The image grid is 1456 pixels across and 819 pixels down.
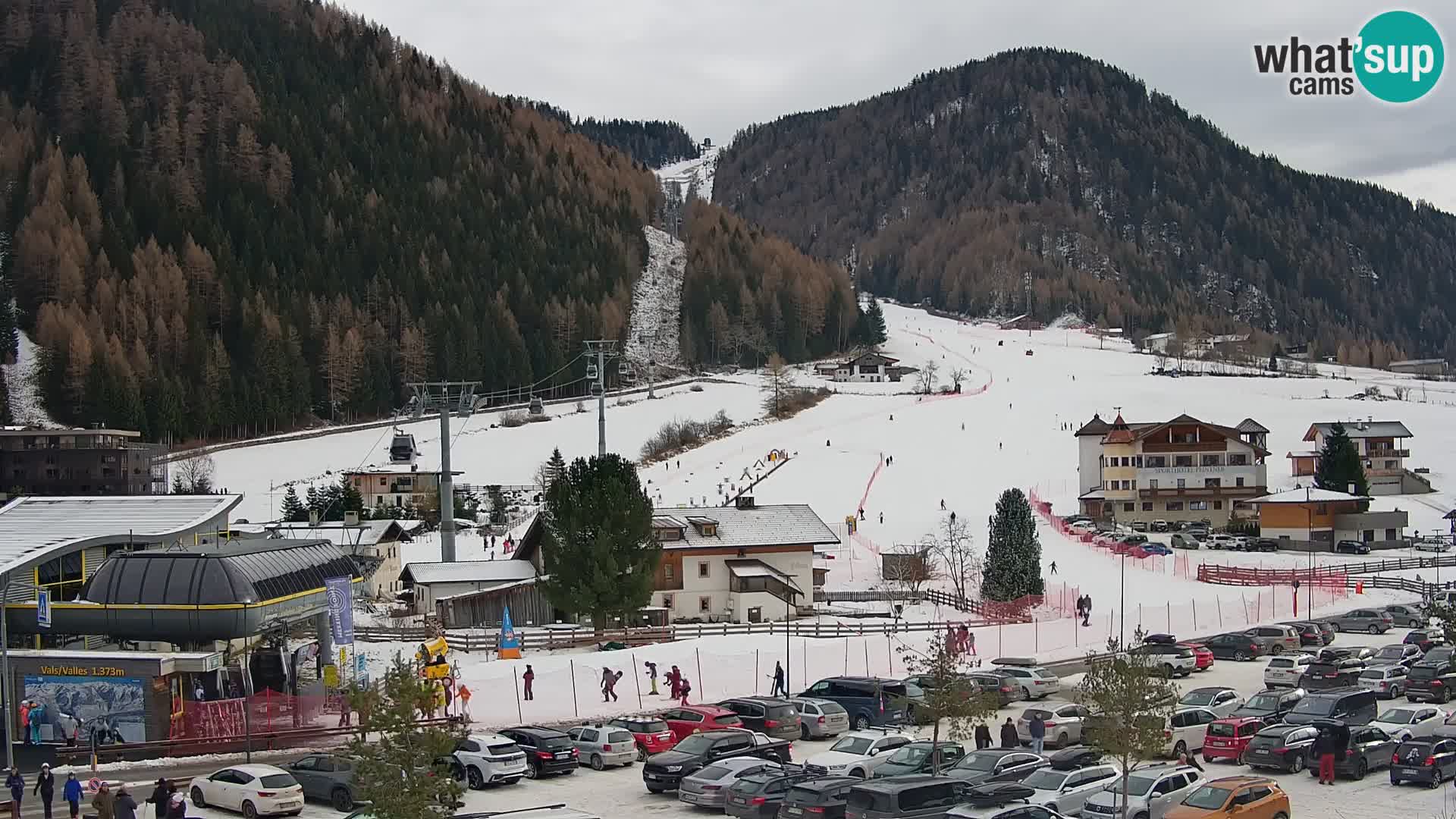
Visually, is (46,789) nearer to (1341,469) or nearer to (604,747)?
(604,747)

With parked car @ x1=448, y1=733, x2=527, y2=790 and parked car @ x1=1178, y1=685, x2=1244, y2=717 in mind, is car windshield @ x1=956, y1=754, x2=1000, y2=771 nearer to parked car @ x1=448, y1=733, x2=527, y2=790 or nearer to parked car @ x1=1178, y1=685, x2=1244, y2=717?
parked car @ x1=1178, y1=685, x2=1244, y2=717

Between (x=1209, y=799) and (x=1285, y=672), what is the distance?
15.5m

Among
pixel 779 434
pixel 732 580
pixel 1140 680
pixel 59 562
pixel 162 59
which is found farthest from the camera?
pixel 162 59

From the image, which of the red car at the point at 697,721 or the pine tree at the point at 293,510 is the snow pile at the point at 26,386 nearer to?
the pine tree at the point at 293,510

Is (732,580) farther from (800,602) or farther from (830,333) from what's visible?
(830,333)

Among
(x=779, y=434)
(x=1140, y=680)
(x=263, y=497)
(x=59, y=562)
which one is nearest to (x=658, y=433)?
(x=779, y=434)

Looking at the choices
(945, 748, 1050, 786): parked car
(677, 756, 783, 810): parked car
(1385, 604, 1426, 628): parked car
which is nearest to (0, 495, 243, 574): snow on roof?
(677, 756, 783, 810): parked car

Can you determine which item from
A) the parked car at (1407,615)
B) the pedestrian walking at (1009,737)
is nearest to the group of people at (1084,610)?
the parked car at (1407,615)

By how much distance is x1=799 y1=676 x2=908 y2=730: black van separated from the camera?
33.4m

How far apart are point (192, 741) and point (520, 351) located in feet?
406

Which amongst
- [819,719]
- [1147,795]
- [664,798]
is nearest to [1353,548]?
[819,719]

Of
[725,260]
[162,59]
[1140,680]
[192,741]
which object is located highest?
[162,59]

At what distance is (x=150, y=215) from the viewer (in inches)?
6211

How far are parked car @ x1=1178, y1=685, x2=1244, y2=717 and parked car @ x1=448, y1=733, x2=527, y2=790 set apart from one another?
45.7ft
